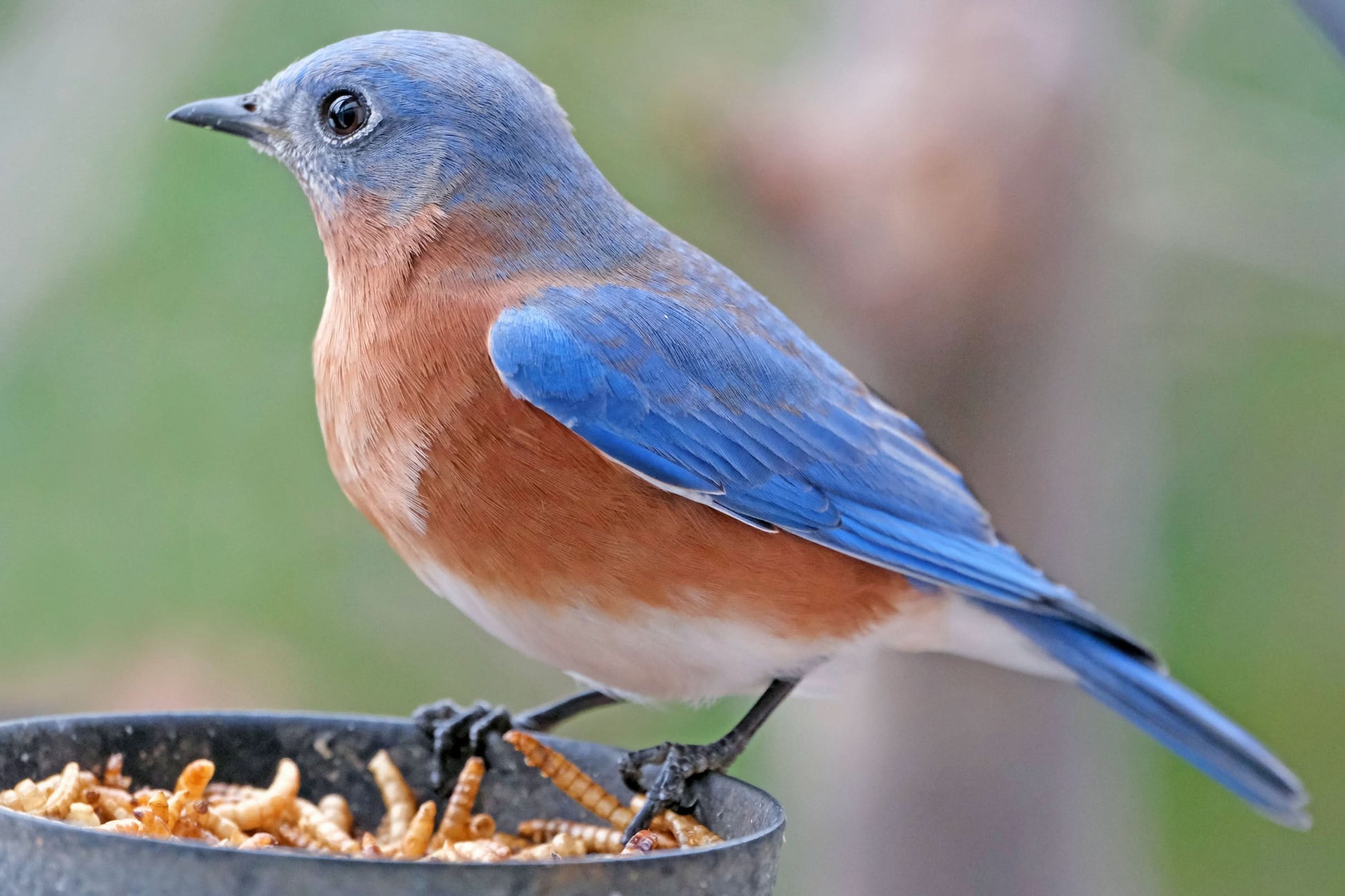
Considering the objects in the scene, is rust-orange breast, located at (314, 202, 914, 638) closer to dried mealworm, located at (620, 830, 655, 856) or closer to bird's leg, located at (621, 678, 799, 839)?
bird's leg, located at (621, 678, 799, 839)

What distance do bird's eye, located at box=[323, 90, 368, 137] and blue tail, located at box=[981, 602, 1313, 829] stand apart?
1.71 m

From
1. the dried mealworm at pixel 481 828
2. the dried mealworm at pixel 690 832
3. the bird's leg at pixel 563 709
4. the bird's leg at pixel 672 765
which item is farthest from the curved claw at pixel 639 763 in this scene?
the bird's leg at pixel 563 709

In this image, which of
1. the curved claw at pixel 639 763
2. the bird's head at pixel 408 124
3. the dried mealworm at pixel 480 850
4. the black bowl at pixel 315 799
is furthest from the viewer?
the bird's head at pixel 408 124

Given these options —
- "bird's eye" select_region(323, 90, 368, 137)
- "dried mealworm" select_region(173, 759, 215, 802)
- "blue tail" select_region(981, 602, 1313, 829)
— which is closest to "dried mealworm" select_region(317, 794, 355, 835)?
"dried mealworm" select_region(173, 759, 215, 802)

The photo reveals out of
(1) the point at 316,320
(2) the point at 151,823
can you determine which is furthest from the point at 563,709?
(1) the point at 316,320

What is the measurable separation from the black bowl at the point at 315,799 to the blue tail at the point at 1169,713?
1.25 meters

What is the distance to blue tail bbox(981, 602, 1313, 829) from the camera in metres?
3.19

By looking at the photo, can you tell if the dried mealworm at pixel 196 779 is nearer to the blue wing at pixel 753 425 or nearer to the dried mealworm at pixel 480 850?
the dried mealworm at pixel 480 850

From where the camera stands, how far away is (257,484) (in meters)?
4.76

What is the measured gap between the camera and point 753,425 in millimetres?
2764

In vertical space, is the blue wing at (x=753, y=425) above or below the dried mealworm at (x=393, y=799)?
above

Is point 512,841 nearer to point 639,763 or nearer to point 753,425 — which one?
point 639,763

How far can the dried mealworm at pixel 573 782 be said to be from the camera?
2.15 metres

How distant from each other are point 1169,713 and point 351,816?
185 centimetres
